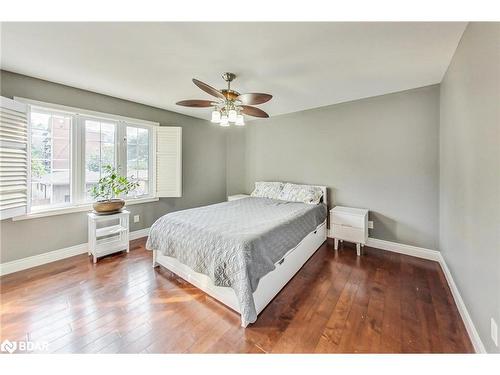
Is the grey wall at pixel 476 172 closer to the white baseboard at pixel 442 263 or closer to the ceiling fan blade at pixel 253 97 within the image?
the white baseboard at pixel 442 263

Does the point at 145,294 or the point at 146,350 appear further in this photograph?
the point at 145,294

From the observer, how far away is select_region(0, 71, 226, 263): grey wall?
2.52 metres

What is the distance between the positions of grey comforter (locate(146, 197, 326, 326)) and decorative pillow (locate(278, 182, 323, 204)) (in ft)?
1.71

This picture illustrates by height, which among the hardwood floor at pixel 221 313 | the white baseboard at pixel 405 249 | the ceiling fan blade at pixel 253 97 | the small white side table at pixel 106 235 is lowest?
the hardwood floor at pixel 221 313

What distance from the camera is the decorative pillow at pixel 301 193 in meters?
3.54

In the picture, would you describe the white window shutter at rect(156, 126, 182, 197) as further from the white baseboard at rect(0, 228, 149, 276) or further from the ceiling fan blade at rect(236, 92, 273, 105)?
the ceiling fan blade at rect(236, 92, 273, 105)

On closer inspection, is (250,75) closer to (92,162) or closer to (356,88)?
(356,88)

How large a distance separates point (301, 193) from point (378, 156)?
4.40 ft

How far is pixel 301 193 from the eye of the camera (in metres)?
3.69

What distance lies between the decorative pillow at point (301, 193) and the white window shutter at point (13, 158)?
3.68 meters

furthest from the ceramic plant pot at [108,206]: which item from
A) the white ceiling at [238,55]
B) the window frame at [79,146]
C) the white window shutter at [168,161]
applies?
the white ceiling at [238,55]

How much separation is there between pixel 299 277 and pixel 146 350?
1.69m

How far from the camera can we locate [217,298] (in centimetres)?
198
